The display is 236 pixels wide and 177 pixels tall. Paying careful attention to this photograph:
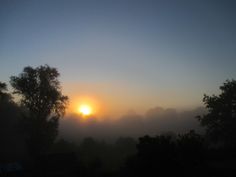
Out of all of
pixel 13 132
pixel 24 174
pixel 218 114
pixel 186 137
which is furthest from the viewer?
pixel 13 132

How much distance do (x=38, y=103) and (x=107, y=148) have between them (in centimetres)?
3120

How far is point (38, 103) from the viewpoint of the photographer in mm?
47125

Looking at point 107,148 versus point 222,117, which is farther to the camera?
point 107,148

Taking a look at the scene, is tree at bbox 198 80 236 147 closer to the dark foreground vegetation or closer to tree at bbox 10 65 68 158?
the dark foreground vegetation

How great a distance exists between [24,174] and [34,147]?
252 inches

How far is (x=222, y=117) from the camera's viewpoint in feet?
184

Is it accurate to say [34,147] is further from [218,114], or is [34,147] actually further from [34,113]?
[218,114]

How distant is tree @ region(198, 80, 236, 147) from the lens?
54656 mm

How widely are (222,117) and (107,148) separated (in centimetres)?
3069

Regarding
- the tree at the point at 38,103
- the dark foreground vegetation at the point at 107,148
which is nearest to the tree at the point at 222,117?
the dark foreground vegetation at the point at 107,148

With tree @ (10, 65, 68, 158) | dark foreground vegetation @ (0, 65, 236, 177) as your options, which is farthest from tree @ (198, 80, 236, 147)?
tree @ (10, 65, 68, 158)

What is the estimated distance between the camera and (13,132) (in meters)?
76.6

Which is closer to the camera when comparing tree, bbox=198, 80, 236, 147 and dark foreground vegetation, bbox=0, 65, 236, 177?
dark foreground vegetation, bbox=0, 65, 236, 177

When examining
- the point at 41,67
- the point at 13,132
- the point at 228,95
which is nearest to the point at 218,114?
the point at 228,95
